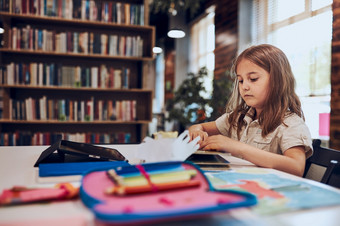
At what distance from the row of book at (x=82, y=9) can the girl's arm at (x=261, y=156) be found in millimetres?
2524

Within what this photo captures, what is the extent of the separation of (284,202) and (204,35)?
594 cm

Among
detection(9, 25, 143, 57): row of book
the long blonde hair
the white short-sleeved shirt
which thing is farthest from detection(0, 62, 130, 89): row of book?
the long blonde hair

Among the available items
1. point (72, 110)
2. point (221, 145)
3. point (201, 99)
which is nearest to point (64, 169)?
point (221, 145)

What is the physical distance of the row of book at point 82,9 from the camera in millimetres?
2932

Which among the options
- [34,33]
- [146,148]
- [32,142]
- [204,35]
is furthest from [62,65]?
[204,35]

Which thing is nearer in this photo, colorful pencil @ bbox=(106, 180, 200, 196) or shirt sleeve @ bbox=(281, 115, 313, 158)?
colorful pencil @ bbox=(106, 180, 200, 196)

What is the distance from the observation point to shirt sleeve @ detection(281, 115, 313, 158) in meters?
1.08

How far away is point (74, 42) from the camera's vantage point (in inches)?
120

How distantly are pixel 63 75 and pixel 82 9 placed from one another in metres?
0.73

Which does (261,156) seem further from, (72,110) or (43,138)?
(43,138)

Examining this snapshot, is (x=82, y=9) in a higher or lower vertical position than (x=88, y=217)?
higher

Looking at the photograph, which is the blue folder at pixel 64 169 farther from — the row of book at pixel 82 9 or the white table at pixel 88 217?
the row of book at pixel 82 9

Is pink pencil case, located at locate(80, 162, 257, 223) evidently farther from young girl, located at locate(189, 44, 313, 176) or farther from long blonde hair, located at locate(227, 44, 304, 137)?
long blonde hair, located at locate(227, 44, 304, 137)

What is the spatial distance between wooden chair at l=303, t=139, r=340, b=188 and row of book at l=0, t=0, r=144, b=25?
258 centimetres
